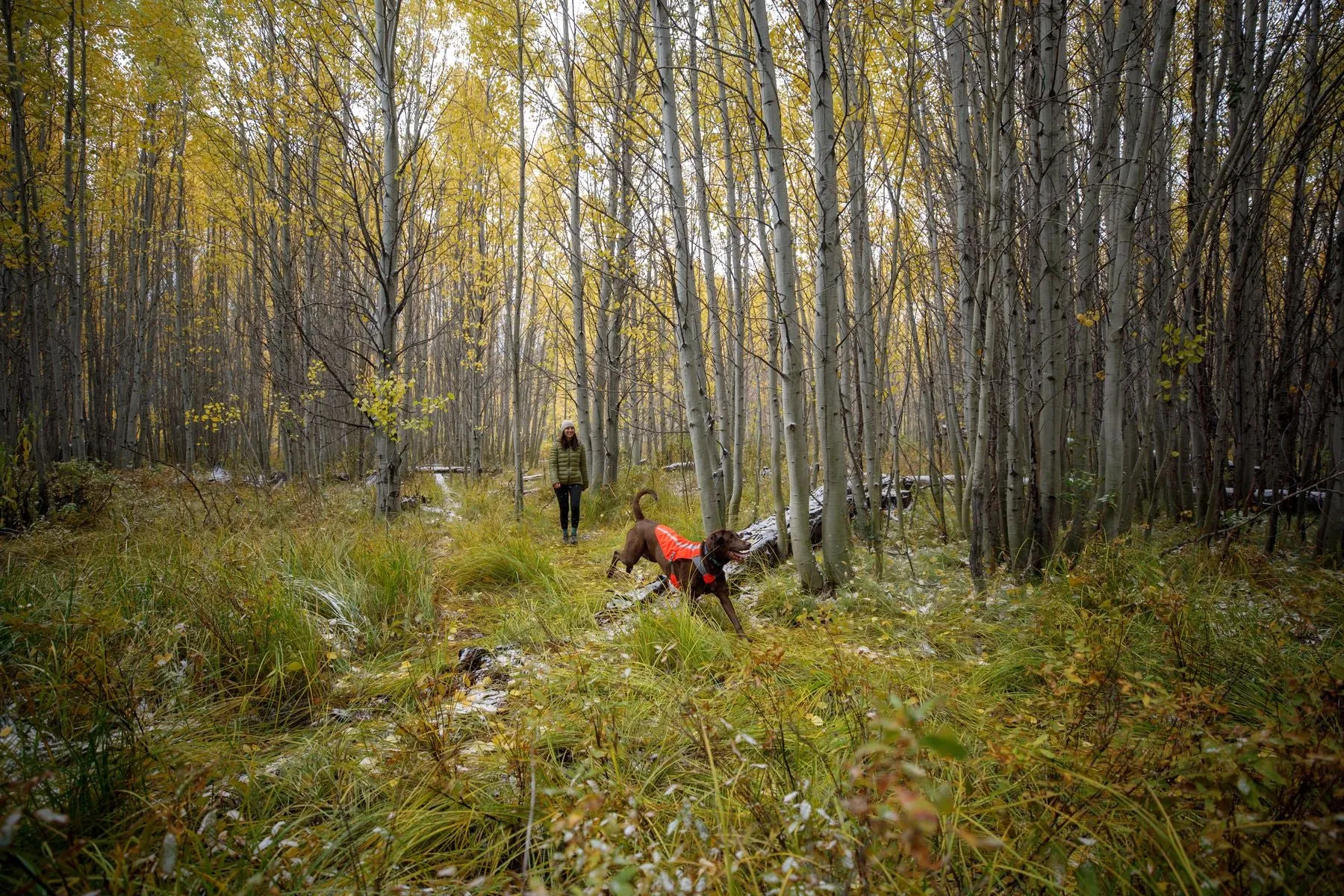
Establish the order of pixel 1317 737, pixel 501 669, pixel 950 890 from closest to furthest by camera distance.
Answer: pixel 950 890
pixel 1317 737
pixel 501 669

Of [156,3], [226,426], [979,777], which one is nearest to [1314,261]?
[979,777]

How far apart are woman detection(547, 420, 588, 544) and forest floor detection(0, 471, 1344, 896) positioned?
8.39ft

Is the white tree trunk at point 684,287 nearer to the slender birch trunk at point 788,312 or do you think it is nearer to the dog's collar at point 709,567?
the slender birch trunk at point 788,312

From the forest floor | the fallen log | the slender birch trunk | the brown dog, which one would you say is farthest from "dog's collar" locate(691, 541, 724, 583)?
the slender birch trunk

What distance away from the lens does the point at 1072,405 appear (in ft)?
16.2

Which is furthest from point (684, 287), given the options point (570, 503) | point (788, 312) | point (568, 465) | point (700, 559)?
point (570, 503)

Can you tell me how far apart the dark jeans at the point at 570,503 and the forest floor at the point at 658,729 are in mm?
2540

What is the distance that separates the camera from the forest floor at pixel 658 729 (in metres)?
1.23

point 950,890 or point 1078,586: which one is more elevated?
point 1078,586

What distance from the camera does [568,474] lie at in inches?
254

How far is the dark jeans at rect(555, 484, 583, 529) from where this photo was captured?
6516 mm

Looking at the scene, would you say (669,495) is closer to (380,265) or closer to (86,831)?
(380,265)

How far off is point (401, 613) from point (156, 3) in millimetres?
9856

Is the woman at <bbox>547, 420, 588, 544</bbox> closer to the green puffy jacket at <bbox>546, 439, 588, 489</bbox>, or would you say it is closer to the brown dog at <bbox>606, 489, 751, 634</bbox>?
the green puffy jacket at <bbox>546, 439, 588, 489</bbox>
